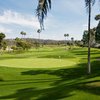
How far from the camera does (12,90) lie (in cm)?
1908

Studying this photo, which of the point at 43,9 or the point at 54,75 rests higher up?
the point at 43,9

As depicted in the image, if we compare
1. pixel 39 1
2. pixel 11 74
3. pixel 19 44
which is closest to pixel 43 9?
pixel 39 1

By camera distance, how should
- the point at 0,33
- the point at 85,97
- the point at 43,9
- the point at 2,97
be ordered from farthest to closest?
the point at 0,33, the point at 43,9, the point at 2,97, the point at 85,97

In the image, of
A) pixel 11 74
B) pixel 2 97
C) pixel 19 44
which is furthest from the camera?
pixel 19 44

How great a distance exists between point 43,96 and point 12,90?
368 centimetres

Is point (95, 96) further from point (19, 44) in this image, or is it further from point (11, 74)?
point (19, 44)

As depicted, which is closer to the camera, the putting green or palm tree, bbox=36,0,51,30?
palm tree, bbox=36,0,51,30

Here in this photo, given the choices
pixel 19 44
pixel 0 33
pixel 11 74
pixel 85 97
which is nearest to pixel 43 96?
pixel 85 97

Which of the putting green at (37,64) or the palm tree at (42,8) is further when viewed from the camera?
the putting green at (37,64)

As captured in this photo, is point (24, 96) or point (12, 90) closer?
point (24, 96)

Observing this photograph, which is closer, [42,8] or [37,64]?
[42,8]

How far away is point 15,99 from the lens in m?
15.8

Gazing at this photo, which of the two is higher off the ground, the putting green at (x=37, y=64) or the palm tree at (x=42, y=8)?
the palm tree at (x=42, y=8)

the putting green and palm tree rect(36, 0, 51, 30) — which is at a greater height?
palm tree rect(36, 0, 51, 30)
